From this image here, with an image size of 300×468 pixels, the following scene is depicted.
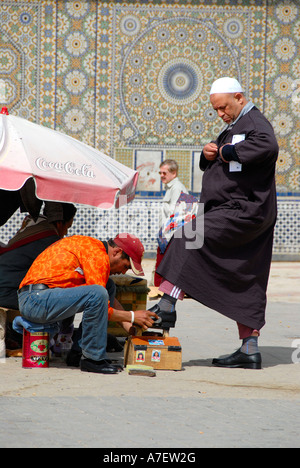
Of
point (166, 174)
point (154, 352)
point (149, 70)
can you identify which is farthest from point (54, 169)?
point (149, 70)

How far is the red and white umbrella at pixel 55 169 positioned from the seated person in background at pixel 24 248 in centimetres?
37

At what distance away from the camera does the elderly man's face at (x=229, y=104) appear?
4.63 metres

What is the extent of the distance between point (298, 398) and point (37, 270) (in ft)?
5.09

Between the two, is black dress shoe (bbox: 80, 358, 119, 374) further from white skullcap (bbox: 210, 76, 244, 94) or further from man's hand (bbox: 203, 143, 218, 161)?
white skullcap (bbox: 210, 76, 244, 94)

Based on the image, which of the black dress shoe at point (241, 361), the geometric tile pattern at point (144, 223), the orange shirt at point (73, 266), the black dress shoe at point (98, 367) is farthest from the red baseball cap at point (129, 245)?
the geometric tile pattern at point (144, 223)

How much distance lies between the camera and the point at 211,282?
4477 millimetres

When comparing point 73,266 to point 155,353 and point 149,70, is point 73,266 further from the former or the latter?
point 149,70

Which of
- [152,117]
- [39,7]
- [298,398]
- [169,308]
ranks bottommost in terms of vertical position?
[298,398]

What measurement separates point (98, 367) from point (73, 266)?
1.85ft

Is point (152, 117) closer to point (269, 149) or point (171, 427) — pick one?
point (269, 149)

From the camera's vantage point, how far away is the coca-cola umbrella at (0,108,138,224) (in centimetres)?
435

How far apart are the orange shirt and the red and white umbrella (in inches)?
10.5
